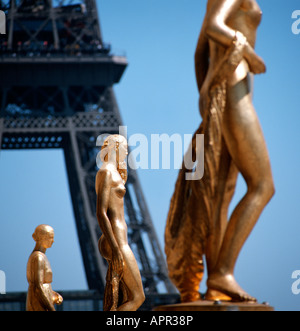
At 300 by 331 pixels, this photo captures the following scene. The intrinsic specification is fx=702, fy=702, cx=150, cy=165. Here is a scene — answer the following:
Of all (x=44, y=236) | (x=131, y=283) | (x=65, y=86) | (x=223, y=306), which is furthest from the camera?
(x=65, y=86)

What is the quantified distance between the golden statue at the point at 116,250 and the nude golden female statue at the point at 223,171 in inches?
17.6

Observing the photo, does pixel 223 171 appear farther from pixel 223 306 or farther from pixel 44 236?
pixel 44 236

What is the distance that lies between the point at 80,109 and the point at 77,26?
11.3ft

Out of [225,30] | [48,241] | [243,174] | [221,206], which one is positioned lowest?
[48,241]

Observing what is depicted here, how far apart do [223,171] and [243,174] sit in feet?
0.62

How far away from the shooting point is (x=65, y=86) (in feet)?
93.9

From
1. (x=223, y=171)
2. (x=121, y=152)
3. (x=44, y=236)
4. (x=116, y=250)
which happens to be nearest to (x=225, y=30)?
(x=223, y=171)

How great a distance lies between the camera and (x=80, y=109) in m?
29.6

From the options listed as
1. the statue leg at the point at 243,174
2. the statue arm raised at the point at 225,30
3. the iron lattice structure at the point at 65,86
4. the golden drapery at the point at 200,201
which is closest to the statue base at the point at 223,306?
the statue leg at the point at 243,174

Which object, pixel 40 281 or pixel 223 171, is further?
pixel 40 281

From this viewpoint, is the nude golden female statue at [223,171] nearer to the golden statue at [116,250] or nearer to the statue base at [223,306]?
the statue base at [223,306]

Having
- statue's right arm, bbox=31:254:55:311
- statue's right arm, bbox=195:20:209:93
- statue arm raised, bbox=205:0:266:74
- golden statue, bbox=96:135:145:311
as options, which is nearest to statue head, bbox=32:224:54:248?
statue's right arm, bbox=31:254:55:311

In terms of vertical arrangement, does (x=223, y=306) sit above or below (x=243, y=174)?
below
